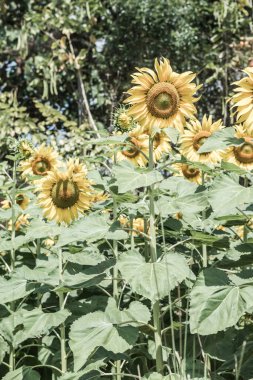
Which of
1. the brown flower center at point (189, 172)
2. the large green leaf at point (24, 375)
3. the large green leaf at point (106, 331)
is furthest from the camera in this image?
the brown flower center at point (189, 172)

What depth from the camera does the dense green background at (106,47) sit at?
7719mm

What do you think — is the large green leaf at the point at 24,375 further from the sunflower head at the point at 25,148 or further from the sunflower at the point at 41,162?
the sunflower at the point at 41,162

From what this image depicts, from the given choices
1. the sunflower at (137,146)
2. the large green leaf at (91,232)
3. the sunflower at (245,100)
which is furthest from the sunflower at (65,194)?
the sunflower at (245,100)

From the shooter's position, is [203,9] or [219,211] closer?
[219,211]

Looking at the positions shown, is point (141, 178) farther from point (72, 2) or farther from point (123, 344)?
point (72, 2)

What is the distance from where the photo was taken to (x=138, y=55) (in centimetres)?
802

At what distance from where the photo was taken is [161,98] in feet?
7.50

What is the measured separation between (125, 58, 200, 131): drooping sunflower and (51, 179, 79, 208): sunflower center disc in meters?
0.48

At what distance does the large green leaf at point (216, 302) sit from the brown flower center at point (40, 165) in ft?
5.12

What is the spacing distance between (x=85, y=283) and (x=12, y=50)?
682 centimetres

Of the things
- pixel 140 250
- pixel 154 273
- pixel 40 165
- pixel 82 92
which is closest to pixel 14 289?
pixel 154 273

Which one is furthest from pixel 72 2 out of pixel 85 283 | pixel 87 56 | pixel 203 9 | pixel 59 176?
pixel 85 283

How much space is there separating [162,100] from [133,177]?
45 cm

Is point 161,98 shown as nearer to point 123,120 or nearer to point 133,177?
point 123,120
